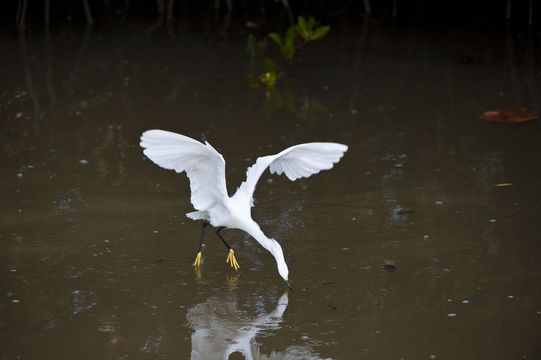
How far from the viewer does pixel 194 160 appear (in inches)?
154

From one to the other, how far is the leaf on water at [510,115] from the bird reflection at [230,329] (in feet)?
10.5

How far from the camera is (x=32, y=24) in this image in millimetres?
9312

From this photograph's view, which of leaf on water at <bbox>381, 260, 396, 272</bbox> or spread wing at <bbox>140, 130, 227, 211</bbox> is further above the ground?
spread wing at <bbox>140, 130, 227, 211</bbox>

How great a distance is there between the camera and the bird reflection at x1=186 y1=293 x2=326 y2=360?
3.46 m

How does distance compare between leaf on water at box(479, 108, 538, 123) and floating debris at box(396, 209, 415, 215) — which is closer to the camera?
floating debris at box(396, 209, 415, 215)

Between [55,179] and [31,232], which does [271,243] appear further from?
[55,179]

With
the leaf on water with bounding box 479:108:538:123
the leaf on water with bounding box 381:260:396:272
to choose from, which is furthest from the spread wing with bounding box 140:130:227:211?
the leaf on water with bounding box 479:108:538:123

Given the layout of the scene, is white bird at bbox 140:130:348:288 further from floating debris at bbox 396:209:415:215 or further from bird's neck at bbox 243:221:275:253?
floating debris at bbox 396:209:415:215

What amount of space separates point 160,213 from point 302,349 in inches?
64.8

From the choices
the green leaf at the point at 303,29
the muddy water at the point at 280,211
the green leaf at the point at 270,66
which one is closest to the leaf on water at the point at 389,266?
the muddy water at the point at 280,211

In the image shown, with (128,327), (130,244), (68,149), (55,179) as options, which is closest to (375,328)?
(128,327)

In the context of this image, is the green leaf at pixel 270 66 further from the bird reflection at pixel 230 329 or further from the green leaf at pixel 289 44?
the bird reflection at pixel 230 329

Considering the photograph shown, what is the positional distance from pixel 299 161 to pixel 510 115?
287cm

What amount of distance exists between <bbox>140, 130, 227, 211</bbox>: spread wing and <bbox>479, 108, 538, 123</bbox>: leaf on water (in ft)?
10.3
